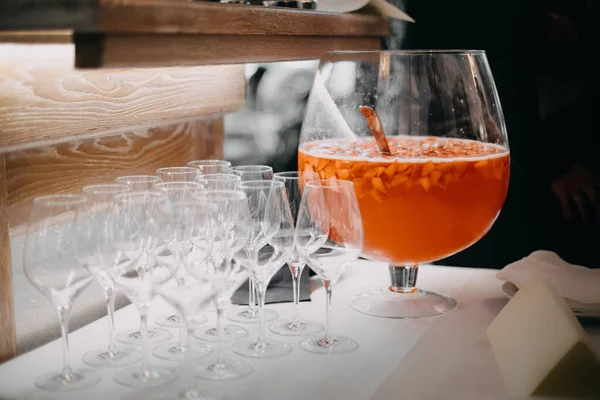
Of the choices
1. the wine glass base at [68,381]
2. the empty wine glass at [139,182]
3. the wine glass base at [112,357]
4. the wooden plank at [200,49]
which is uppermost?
the wooden plank at [200,49]

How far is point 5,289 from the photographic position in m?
1.21

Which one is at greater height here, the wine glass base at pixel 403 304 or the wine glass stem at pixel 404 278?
the wine glass stem at pixel 404 278

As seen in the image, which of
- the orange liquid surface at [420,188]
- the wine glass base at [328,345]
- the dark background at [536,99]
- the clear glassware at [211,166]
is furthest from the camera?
the dark background at [536,99]

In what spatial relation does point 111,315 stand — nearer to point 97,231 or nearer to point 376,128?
point 97,231

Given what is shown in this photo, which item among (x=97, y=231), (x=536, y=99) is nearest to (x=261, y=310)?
(x=97, y=231)

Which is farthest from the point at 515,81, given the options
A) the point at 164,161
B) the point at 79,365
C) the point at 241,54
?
the point at 79,365

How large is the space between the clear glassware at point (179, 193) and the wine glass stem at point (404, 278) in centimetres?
38

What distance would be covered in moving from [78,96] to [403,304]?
2.29 feet

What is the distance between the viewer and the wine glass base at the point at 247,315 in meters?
1.31

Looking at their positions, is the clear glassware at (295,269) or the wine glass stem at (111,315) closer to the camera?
the wine glass stem at (111,315)

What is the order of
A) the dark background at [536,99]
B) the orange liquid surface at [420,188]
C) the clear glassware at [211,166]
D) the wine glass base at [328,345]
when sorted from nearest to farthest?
the wine glass base at [328,345] < the orange liquid surface at [420,188] < the clear glassware at [211,166] < the dark background at [536,99]

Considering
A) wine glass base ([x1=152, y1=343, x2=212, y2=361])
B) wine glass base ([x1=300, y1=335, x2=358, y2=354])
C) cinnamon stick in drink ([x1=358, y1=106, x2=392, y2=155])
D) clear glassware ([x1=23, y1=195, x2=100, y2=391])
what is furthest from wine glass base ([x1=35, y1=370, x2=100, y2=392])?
cinnamon stick in drink ([x1=358, y1=106, x2=392, y2=155])

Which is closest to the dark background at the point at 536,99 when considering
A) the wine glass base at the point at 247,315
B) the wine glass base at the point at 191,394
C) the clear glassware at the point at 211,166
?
the clear glassware at the point at 211,166

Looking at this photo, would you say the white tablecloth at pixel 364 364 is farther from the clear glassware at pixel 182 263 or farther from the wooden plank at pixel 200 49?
the wooden plank at pixel 200 49
